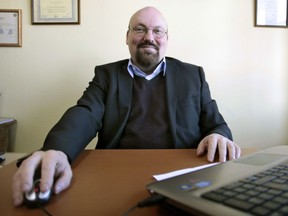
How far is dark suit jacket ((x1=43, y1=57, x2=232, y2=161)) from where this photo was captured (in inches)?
43.3

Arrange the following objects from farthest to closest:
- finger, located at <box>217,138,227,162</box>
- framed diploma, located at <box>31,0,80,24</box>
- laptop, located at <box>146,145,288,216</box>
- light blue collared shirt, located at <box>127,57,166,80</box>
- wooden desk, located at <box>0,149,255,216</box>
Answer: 1. framed diploma, located at <box>31,0,80,24</box>
2. light blue collared shirt, located at <box>127,57,166,80</box>
3. finger, located at <box>217,138,227,162</box>
4. wooden desk, located at <box>0,149,255,216</box>
5. laptop, located at <box>146,145,288,216</box>

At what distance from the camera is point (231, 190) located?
0.37 m

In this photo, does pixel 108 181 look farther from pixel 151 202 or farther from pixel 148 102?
pixel 148 102

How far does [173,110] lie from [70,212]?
775 mm

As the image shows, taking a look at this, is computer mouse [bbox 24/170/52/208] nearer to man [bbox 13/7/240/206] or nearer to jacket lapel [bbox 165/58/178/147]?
man [bbox 13/7/240/206]

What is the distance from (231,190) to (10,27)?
6.01ft

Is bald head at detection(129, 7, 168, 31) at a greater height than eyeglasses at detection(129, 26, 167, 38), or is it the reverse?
bald head at detection(129, 7, 168, 31)

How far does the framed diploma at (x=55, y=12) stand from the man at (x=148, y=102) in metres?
0.55

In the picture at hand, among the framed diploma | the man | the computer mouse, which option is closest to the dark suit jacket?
the man

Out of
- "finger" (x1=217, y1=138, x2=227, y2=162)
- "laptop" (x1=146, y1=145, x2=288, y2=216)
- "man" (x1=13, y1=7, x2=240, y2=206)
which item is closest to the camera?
"laptop" (x1=146, y1=145, x2=288, y2=216)

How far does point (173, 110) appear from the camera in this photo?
1.13m

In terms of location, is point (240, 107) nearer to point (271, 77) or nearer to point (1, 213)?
point (271, 77)

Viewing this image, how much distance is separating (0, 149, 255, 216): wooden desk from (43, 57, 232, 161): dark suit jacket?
0.90 feet

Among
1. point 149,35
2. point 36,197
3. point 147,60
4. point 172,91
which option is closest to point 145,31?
point 149,35
